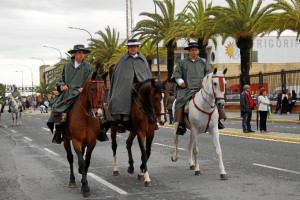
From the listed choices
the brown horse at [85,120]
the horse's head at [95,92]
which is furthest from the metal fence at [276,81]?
the horse's head at [95,92]

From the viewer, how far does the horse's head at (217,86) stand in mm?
10062

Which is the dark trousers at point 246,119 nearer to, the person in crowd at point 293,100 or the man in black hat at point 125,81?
the man in black hat at point 125,81

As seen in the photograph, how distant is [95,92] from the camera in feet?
28.9

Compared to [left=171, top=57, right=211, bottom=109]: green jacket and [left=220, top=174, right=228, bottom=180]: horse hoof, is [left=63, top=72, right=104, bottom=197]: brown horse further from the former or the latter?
[left=171, top=57, right=211, bottom=109]: green jacket

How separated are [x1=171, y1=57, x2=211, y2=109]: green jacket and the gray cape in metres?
0.99

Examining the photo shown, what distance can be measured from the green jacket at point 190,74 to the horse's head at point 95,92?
113 inches

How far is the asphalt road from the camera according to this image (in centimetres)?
880

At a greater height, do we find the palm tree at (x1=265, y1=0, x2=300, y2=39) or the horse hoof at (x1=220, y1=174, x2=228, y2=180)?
the palm tree at (x1=265, y1=0, x2=300, y2=39)

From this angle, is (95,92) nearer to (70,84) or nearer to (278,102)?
(70,84)

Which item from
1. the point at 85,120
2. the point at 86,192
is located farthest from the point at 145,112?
the point at 86,192

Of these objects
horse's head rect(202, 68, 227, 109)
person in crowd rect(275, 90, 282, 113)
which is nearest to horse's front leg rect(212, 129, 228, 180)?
horse's head rect(202, 68, 227, 109)

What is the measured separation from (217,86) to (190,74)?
4.37ft

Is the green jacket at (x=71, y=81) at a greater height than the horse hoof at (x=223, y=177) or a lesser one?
greater

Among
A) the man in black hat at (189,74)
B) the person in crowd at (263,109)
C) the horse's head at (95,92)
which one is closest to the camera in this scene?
the horse's head at (95,92)
